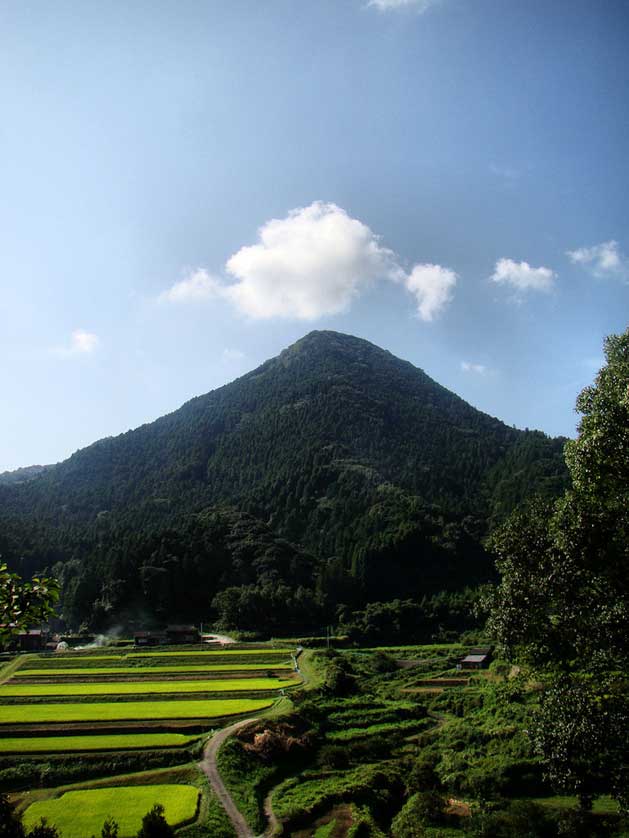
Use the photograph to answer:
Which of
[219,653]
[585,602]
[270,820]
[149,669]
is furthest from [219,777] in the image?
[219,653]

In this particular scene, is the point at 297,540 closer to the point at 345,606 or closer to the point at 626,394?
the point at 345,606

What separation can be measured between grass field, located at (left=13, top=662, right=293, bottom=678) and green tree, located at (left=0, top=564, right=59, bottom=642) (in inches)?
2084

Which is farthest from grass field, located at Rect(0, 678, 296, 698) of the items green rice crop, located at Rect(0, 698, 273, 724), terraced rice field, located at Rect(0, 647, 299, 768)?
green rice crop, located at Rect(0, 698, 273, 724)

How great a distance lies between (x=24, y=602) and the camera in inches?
398

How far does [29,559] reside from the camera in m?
128

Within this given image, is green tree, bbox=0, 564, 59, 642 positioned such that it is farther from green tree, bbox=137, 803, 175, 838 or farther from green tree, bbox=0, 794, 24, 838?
green tree, bbox=137, 803, 175, 838

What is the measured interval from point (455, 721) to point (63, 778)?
2796 cm

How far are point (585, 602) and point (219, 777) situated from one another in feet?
81.5

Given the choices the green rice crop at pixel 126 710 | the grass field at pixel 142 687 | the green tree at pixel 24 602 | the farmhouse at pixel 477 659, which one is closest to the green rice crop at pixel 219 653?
the grass field at pixel 142 687

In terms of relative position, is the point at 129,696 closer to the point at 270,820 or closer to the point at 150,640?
the point at 270,820

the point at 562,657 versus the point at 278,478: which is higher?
the point at 278,478

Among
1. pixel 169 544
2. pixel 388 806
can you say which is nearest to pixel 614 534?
pixel 388 806

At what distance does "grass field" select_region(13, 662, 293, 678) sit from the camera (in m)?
57.2

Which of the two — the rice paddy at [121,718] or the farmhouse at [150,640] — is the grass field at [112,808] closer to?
the rice paddy at [121,718]
